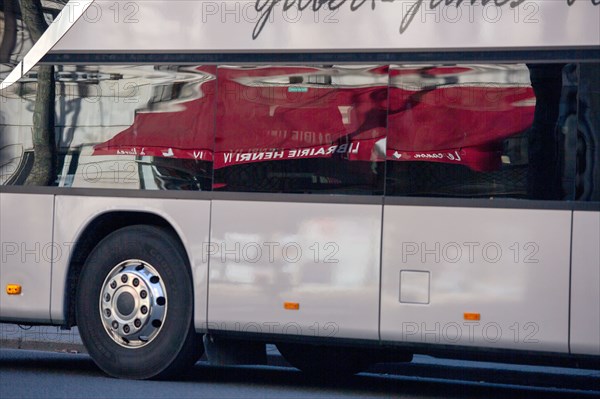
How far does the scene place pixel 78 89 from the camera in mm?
10531

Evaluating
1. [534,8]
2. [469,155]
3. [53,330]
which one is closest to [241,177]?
[469,155]

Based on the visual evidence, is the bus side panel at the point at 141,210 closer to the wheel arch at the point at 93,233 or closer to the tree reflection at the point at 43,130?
the wheel arch at the point at 93,233

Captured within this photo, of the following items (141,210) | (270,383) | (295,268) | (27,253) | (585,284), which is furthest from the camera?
(270,383)

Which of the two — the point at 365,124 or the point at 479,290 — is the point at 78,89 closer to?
the point at 365,124

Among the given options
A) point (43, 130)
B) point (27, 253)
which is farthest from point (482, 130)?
point (27, 253)

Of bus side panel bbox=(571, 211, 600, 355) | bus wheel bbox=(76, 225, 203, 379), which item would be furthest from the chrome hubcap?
bus side panel bbox=(571, 211, 600, 355)

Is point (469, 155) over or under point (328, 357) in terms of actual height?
over

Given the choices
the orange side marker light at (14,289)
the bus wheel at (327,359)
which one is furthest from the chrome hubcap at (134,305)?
the bus wheel at (327,359)

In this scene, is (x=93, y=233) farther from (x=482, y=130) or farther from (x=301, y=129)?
(x=482, y=130)

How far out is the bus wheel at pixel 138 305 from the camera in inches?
405

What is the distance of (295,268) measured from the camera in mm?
9828

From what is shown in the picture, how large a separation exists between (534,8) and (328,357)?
151 inches

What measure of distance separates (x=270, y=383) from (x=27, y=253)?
231cm

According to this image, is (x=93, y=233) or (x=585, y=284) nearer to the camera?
(x=585, y=284)
